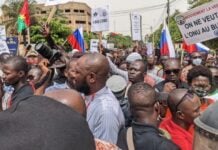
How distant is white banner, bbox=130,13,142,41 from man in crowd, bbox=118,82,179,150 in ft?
29.7

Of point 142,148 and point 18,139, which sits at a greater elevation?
point 18,139

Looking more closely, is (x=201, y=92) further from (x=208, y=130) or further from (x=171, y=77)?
(x=208, y=130)

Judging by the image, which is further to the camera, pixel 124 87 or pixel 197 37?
pixel 197 37

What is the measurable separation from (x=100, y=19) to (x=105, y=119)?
23.8ft

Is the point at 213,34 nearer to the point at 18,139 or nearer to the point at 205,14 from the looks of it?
the point at 205,14

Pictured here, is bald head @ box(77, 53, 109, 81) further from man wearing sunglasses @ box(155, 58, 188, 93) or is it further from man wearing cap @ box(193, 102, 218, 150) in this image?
man wearing cap @ box(193, 102, 218, 150)

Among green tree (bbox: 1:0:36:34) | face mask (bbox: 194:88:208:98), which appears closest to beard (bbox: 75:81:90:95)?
face mask (bbox: 194:88:208:98)

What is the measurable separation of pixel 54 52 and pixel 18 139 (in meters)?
3.29

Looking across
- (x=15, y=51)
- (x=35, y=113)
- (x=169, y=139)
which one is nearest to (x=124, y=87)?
(x=169, y=139)

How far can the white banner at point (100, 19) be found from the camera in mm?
9320

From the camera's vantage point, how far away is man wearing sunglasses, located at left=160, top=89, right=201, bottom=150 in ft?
8.44

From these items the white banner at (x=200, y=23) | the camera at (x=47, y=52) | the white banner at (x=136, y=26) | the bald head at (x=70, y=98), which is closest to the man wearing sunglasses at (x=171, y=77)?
the white banner at (x=200, y=23)

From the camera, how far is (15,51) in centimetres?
929

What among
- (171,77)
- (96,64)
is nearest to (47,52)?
(96,64)
